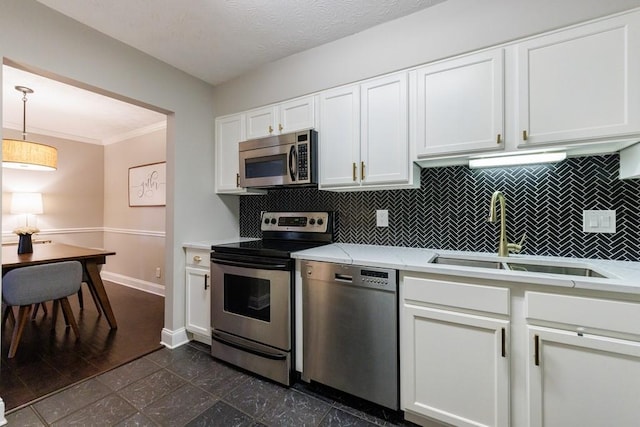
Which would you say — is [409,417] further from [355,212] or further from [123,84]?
[123,84]

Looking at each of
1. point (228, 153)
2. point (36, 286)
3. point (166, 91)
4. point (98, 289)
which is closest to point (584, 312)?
point (228, 153)

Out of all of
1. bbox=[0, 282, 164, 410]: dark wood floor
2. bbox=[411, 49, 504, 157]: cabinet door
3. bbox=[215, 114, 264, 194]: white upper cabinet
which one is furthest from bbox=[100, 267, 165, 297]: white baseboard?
bbox=[411, 49, 504, 157]: cabinet door

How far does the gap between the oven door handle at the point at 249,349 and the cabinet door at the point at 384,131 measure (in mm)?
1321

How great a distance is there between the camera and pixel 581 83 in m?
1.37

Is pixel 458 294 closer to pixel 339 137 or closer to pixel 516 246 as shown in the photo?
pixel 516 246

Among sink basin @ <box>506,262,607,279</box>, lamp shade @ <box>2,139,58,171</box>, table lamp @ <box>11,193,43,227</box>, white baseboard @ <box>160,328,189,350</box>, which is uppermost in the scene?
lamp shade @ <box>2,139,58,171</box>

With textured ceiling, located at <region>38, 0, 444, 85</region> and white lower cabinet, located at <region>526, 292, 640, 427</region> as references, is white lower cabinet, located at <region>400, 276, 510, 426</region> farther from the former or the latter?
textured ceiling, located at <region>38, 0, 444, 85</region>

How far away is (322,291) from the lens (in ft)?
5.72

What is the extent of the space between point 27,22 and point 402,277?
263 cm

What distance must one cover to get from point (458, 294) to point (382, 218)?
0.90m

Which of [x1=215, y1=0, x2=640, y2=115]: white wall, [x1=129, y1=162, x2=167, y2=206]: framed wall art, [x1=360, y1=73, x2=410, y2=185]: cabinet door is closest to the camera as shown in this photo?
[x1=215, y1=0, x2=640, y2=115]: white wall

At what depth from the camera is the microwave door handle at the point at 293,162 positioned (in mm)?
2111

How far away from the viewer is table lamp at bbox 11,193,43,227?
3.72 m

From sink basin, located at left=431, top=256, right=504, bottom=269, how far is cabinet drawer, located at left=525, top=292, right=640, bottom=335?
0.38 m
